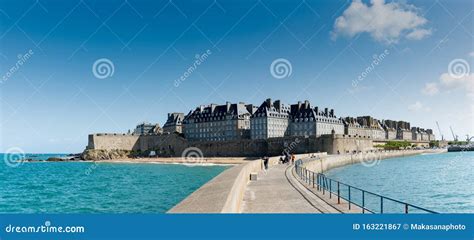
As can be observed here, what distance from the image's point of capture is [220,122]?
103750 millimetres

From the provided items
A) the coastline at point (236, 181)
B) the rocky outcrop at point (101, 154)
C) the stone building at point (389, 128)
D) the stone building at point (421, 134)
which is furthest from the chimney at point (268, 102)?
the stone building at point (421, 134)

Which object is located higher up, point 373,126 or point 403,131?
point 373,126

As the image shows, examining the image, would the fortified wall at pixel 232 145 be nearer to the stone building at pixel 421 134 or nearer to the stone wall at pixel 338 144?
the stone wall at pixel 338 144

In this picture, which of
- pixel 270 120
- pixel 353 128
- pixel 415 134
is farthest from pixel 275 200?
pixel 415 134

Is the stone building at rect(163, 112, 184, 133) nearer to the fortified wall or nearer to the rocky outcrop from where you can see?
the fortified wall

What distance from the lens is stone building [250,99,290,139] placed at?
9344 cm

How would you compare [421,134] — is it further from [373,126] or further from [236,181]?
[236,181]

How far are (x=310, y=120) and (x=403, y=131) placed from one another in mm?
69393

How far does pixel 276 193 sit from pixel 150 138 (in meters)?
101

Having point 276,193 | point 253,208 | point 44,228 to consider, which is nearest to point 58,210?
point 276,193

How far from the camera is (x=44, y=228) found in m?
6.76

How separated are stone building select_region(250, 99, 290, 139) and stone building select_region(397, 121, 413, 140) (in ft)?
215

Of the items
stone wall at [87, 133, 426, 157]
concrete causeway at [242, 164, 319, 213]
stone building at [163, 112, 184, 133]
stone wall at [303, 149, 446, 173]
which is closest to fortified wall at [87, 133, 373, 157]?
stone wall at [87, 133, 426, 157]

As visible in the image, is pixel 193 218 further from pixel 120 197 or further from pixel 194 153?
pixel 194 153
